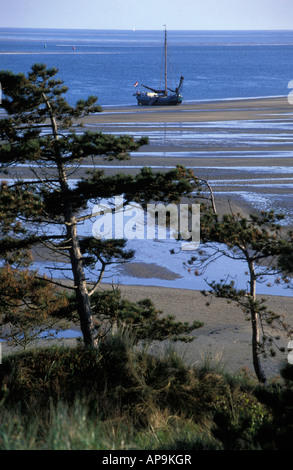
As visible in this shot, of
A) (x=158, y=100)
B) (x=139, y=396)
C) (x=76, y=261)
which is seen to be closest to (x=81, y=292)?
(x=76, y=261)

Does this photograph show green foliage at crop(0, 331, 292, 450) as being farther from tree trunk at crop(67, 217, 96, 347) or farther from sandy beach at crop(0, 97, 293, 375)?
tree trunk at crop(67, 217, 96, 347)

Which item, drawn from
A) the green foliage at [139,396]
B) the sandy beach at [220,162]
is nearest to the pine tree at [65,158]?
the sandy beach at [220,162]

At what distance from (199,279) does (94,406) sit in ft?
44.2

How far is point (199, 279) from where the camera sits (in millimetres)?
20578

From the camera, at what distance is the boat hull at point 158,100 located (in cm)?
7025

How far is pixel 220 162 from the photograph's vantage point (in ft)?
117

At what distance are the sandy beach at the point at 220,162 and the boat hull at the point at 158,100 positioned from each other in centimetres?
182

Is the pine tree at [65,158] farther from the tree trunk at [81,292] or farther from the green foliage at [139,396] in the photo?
the green foliage at [139,396]

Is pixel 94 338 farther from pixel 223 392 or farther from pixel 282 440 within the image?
pixel 282 440

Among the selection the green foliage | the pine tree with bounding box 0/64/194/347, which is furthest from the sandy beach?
the pine tree with bounding box 0/64/194/347

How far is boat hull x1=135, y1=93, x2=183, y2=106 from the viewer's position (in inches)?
2766

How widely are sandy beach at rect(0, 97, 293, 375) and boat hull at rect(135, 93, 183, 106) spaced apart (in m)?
1.82

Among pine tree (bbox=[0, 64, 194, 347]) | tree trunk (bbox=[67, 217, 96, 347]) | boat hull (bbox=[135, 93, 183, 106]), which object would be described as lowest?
boat hull (bbox=[135, 93, 183, 106])

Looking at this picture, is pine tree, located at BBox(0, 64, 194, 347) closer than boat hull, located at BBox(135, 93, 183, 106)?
Yes
